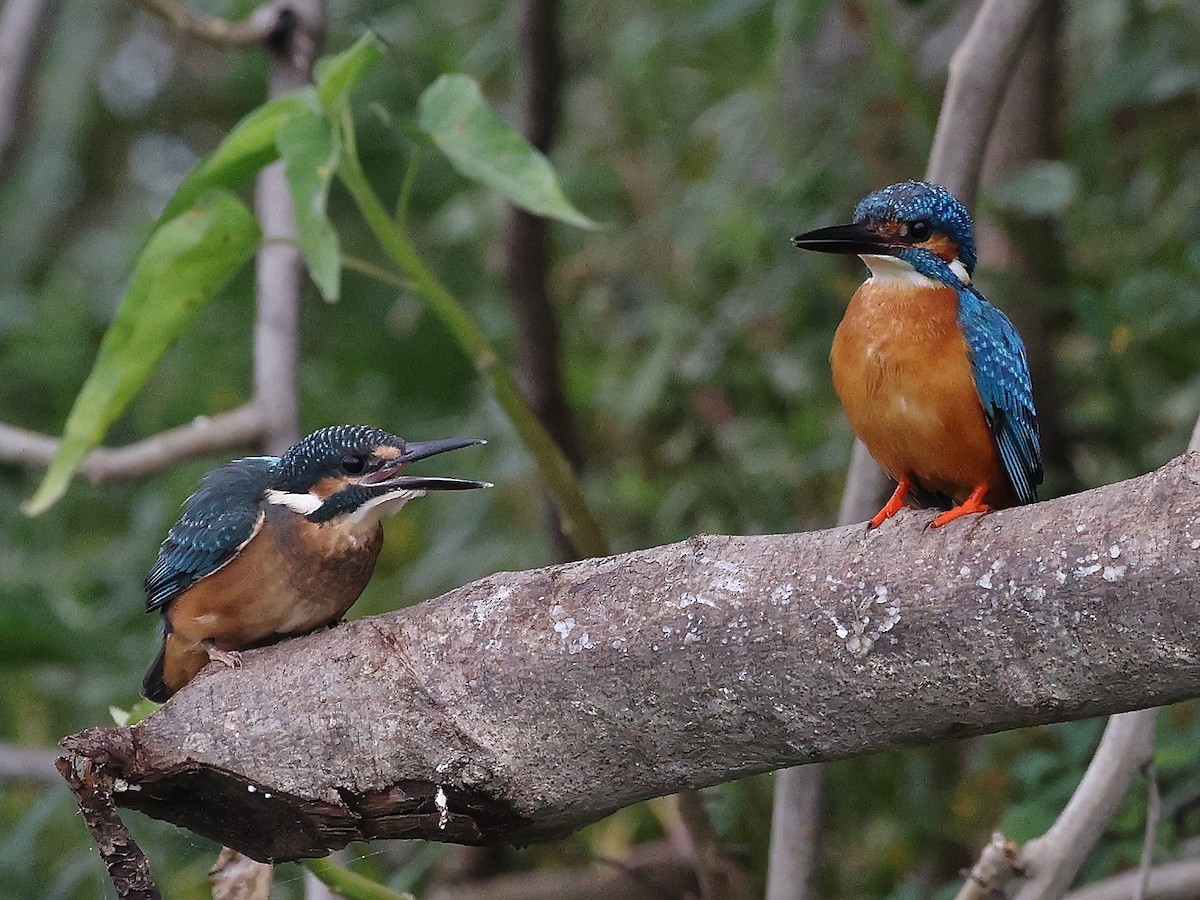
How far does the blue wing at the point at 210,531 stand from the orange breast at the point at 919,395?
0.90m

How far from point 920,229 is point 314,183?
0.87 m

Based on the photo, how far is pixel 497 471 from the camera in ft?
12.1

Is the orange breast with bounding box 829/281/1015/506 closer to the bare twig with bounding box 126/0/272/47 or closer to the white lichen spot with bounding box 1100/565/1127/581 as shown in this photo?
the white lichen spot with bounding box 1100/565/1127/581

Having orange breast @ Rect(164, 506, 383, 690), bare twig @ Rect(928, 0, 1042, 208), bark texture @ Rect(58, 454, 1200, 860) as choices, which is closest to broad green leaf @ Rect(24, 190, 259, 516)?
orange breast @ Rect(164, 506, 383, 690)

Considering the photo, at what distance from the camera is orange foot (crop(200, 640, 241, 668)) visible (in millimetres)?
1855

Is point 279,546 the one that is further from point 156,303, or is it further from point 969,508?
point 969,508

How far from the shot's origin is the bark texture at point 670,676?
1.28 m

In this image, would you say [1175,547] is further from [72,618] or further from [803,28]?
[72,618]

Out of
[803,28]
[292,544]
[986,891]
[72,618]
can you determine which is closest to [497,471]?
[72,618]

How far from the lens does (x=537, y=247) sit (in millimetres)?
3402

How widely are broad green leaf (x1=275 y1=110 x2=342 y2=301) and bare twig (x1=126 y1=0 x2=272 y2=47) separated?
0.97 metres

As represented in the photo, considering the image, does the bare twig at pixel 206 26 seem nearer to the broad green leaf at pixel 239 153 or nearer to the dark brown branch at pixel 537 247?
the dark brown branch at pixel 537 247


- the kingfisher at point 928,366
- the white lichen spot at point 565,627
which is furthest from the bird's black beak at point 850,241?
the white lichen spot at point 565,627

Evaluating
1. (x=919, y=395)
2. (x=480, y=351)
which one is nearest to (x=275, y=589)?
(x=480, y=351)
